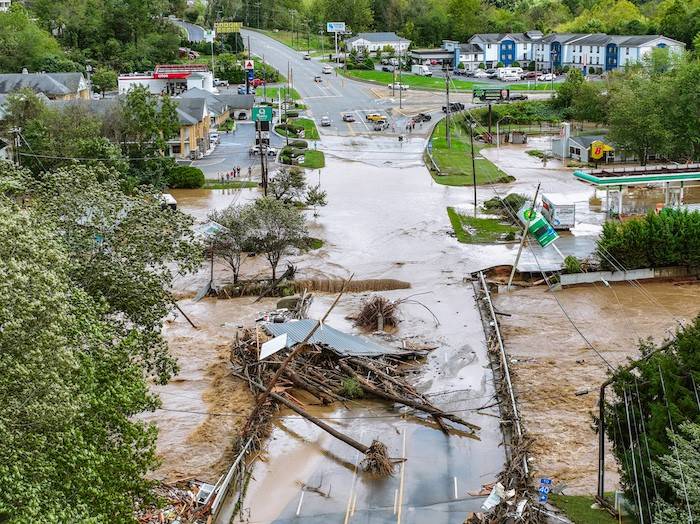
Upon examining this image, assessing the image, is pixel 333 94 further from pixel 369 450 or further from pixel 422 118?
pixel 369 450

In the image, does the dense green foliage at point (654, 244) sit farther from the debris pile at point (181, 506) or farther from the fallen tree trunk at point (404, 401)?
the debris pile at point (181, 506)

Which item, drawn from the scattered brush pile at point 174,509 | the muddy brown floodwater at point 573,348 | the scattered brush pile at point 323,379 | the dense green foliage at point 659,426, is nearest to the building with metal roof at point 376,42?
the muddy brown floodwater at point 573,348

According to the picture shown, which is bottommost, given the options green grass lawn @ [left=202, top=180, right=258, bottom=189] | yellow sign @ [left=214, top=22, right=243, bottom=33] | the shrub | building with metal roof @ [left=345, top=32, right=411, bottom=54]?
green grass lawn @ [left=202, top=180, right=258, bottom=189]

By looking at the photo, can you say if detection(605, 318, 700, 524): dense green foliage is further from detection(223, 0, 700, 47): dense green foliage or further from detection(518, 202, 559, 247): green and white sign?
detection(223, 0, 700, 47): dense green foliage

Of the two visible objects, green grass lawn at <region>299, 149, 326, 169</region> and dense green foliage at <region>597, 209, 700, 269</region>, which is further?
green grass lawn at <region>299, 149, 326, 169</region>

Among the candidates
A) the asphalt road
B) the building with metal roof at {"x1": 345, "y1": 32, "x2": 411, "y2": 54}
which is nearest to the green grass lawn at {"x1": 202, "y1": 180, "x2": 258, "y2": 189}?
the asphalt road

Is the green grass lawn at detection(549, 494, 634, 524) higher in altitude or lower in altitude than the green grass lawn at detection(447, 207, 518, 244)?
lower

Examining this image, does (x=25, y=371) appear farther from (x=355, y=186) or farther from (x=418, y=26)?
(x=418, y=26)
